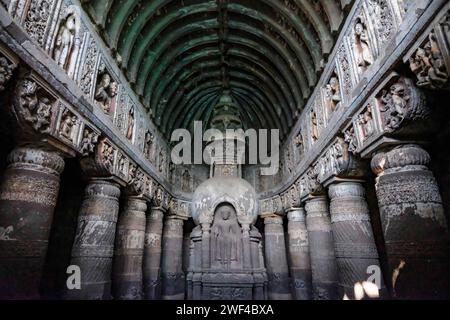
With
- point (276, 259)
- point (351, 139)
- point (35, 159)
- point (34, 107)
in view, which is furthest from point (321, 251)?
point (34, 107)

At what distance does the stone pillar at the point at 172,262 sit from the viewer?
37.2 feet

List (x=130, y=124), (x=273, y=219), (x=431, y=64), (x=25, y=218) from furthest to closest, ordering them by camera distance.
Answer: (x=273, y=219) < (x=130, y=124) < (x=25, y=218) < (x=431, y=64)

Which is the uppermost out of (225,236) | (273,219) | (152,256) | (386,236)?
(273,219)

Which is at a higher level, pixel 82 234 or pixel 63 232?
pixel 63 232

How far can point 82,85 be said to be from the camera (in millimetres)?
5766

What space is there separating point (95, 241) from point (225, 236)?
18.5 ft

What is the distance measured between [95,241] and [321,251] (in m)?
6.03

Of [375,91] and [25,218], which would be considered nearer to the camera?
[25,218]

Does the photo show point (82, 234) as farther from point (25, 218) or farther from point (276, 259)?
point (276, 259)

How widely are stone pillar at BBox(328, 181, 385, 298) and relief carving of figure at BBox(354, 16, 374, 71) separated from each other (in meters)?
2.63

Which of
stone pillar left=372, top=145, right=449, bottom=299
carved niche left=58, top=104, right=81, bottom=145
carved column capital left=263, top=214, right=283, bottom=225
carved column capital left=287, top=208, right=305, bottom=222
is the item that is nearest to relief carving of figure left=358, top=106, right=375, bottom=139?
stone pillar left=372, top=145, right=449, bottom=299

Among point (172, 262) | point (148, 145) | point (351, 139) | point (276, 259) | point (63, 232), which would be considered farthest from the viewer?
point (276, 259)

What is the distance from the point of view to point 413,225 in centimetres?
376
